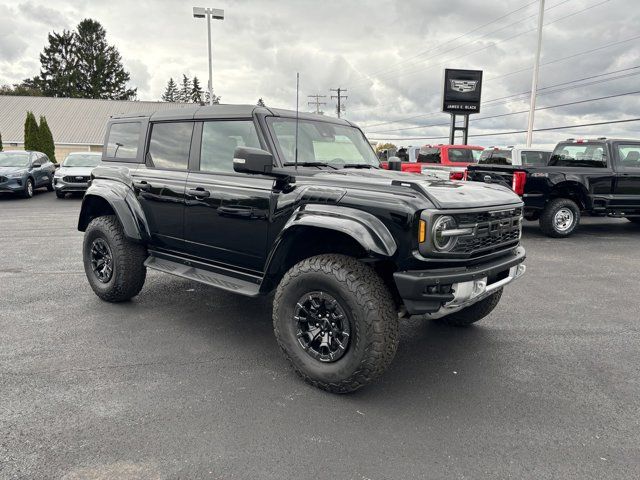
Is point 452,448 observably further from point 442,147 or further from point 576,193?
point 442,147

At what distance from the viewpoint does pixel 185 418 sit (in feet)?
9.45

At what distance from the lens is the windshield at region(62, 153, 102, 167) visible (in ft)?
52.8

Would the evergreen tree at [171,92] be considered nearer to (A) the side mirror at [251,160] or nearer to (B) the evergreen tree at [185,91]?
(B) the evergreen tree at [185,91]

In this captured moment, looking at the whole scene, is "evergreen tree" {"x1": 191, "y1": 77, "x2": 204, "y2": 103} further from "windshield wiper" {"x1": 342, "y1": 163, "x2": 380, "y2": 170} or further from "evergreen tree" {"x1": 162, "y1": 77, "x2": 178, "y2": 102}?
"windshield wiper" {"x1": 342, "y1": 163, "x2": 380, "y2": 170}

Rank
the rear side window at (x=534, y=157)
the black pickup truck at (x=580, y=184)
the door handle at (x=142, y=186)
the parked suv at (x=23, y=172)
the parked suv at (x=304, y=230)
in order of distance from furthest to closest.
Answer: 1. the parked suv at (x=23, y=172)
2. the rear side window at (x=534, y=157)
3. the black pickup truck at (x=580, y=184)
4. the door handle at (x=142, y=186)
5. the parked suv at (x=304, y=230)

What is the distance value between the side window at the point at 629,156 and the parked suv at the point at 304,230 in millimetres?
7450

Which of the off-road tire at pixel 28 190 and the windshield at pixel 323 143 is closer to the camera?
the windshield at pixel 323 143

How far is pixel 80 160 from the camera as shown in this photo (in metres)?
16.3

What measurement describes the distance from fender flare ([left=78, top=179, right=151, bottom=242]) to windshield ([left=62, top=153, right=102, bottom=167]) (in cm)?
1242

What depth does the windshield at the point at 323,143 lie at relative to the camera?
12.9ft

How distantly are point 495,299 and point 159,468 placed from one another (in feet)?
10.00

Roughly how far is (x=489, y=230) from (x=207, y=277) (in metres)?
2.33

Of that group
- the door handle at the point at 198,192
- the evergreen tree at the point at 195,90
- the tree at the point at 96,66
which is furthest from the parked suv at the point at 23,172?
the evergreen tree at the point at 195,90

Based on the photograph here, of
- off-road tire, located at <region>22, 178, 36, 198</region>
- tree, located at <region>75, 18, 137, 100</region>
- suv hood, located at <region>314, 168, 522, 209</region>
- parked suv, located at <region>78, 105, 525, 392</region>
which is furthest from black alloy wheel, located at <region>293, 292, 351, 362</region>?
tree, located at <region>75, 18, 137, 100</region>
